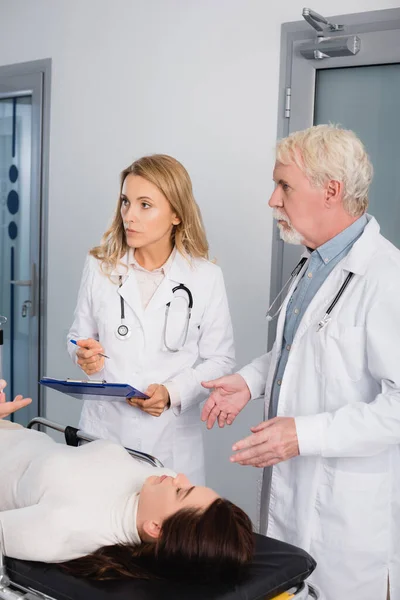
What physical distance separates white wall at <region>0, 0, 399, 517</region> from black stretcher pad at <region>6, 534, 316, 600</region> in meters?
1.60

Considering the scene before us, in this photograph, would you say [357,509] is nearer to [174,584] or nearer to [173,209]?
[174,584]

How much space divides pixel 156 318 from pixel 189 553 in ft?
3.20

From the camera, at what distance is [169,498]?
163 centimetres

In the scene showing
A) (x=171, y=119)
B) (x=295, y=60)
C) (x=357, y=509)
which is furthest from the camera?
(x=171, y=119)

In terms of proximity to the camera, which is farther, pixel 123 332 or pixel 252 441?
pixel 123 332

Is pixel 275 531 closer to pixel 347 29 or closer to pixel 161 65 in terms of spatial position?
pixel 347 29

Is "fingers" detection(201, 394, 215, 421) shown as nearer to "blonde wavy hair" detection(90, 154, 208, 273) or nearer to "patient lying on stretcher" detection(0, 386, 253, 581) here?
"patient lying on stretcher" detection(0, 386, 253, 581)

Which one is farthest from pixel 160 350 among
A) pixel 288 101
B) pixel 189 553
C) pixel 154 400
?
pixel 288 101

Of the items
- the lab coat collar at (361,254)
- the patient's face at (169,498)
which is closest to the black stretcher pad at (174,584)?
the patient's face at (169,498)

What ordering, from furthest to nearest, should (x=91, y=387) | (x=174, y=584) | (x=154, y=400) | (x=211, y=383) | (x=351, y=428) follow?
(x=154, y=400), (x=211, y=383), (x=91, y=387), (x=351, y=428), (x=174, y=584)

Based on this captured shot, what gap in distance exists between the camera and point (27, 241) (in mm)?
4016

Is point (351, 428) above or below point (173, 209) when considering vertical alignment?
below

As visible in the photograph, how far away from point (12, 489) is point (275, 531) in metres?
0.74

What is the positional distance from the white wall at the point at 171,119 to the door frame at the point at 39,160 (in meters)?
0.05
